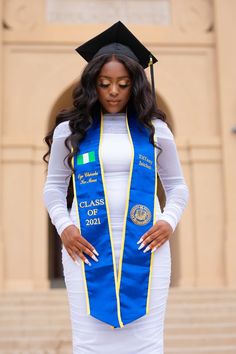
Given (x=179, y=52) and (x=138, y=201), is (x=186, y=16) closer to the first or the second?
(x=179, y=52)

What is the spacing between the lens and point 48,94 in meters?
10.1

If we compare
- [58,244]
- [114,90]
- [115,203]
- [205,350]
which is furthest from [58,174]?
[58,244]

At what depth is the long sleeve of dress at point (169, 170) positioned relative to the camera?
2.33 m

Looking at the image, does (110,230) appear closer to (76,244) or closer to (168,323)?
(76,244)

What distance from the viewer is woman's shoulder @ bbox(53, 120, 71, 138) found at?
2314mm

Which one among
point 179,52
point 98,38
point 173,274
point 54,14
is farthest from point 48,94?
point 98,38

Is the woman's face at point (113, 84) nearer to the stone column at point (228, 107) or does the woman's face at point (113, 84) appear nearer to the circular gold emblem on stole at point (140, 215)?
the circular gold emblem on stole at point (140, 215)

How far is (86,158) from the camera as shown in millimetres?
2225

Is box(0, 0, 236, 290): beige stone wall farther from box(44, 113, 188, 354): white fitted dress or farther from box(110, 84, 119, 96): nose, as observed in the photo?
box(110, 84, 119, 96): nose

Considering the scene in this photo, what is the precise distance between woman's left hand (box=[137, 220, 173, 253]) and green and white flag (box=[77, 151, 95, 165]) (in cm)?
34

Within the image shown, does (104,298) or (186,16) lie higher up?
(186,16)

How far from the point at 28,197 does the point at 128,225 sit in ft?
25.2

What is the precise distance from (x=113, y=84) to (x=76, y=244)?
0.64 meters

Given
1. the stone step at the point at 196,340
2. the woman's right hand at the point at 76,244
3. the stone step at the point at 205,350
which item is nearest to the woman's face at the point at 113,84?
the woman's right hand at the point at 76,244
